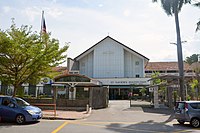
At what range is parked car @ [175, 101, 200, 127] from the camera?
38.3ft

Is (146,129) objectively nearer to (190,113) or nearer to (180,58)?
(190,113)

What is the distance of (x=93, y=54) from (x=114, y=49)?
4.36 meters

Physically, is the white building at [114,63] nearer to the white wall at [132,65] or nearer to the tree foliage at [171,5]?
the white wall at [132,65]

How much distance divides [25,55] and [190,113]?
1124cm

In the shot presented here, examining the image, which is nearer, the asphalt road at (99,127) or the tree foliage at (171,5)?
the asphalt road at (99,127)

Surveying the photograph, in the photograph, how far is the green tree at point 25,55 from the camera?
579 inches

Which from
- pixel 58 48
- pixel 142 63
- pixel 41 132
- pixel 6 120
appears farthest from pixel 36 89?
pixel 142 63

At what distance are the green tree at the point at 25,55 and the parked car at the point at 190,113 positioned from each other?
9529 mm

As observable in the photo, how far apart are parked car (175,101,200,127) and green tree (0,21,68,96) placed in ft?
31.3

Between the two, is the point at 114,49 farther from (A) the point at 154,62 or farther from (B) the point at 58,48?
(B) the point at 58,48

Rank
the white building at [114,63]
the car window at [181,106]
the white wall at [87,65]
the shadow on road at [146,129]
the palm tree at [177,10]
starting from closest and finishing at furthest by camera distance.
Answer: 1. the shadow on road at [146,129]
2. the car window at [181,106]
3. the palm tree at [177,10]
4. the white building at [114,63]
5. the white wall at [87,65]

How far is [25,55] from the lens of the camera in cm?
1505

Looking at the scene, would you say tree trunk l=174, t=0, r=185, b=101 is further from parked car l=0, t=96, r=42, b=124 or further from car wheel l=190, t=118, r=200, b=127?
parked car l=0, t=96, r=42, b=124

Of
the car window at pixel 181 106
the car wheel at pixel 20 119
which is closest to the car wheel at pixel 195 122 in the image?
the car window at pixel 181 106
